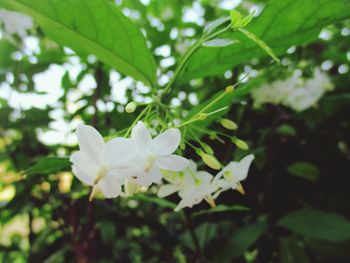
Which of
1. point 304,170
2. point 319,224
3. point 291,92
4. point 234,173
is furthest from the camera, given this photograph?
point 291,92

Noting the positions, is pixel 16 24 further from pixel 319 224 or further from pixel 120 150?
pixel 319 224

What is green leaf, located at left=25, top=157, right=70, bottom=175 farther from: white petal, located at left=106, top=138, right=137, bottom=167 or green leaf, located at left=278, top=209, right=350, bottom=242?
green leaf, located at left=278, top=209, right=350, bottom=242

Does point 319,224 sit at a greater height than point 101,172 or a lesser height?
lesser

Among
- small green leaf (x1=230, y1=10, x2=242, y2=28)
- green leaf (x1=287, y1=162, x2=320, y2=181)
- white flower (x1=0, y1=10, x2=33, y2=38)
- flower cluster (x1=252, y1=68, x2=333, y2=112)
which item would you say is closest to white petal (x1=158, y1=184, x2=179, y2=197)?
small green leaf (x1=230, y1=10, x2=242, y2=28)

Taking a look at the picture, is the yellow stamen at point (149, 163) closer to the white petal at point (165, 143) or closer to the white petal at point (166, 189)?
the white petal at point (165, 143)

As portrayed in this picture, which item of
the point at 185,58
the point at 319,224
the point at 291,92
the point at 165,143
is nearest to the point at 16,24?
the point at 185,58

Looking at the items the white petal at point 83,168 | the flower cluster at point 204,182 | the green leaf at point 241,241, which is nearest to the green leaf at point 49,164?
the white petal at point 83,168
